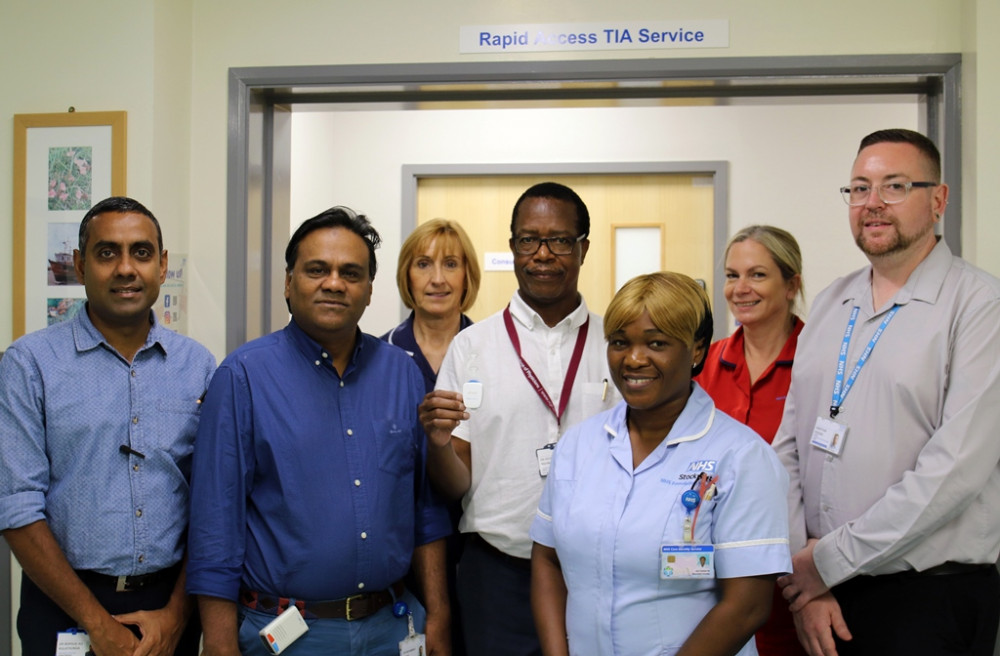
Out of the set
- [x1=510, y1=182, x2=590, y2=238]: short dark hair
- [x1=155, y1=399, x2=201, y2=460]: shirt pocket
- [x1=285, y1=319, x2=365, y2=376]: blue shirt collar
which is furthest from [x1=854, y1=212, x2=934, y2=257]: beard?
[x1=155, y1=399, x2=201, y2=460]: shirt pocket

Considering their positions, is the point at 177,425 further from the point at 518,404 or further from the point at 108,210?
the point at 518,404

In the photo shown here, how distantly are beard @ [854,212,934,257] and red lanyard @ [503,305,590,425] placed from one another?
720 millimetres

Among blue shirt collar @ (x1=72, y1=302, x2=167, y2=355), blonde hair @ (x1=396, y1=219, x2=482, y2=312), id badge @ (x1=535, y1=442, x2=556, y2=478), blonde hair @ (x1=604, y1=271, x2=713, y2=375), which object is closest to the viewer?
blonde hair @ (x1=604, y1=271, x2=713, y2=375)

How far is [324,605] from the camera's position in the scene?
72.2 inches

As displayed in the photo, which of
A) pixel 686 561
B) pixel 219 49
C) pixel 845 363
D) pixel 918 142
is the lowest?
pixel 686 561

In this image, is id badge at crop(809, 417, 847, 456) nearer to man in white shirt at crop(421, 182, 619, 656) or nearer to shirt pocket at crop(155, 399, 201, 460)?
man in white shirt at crop(421, 182, 619, 656)

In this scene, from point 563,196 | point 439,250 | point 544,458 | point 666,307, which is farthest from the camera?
point 439,250

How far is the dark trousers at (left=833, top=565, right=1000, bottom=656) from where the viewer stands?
182cm

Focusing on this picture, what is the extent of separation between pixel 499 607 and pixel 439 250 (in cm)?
123

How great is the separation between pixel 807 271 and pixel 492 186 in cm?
179

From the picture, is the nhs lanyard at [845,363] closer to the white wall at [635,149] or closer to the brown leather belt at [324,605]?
the brown leather belt at [324,605]

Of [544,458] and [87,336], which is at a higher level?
[87,336]

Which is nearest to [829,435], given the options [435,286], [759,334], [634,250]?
[759,334]

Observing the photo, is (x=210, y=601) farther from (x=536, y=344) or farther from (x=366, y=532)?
(x=536, y=344)
